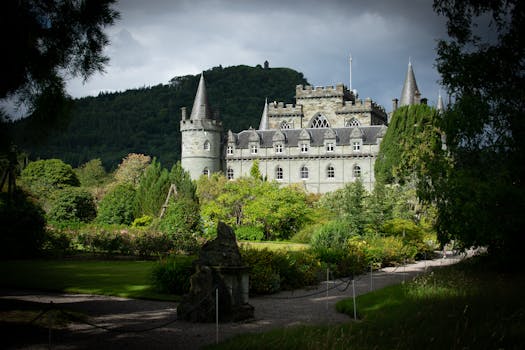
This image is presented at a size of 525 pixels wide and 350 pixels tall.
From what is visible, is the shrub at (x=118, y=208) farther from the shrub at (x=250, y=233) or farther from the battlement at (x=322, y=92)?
the battlement at (x=322, y=92)

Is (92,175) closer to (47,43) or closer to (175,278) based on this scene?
(175,278)

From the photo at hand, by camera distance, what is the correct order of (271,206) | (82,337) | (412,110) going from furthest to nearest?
(412,110), (271,206), (82,337)

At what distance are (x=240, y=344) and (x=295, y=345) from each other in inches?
30.6

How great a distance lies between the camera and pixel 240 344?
7203 millimetres

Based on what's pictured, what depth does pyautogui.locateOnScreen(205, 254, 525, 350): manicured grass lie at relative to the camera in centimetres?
700

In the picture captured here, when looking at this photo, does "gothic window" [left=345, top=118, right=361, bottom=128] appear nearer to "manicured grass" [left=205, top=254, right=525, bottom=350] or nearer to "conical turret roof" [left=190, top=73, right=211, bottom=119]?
"conical turret roof" [left=190, top=73, right=211, bottom=119]

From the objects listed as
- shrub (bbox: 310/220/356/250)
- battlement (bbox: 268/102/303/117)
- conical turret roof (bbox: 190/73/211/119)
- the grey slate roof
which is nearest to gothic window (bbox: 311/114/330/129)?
battlement (bbox: 268/102/303/117)

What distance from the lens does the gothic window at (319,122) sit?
188ft

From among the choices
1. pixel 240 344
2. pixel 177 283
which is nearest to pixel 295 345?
pixel 240 344

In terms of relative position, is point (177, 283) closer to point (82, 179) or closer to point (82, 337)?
point (82, 337)

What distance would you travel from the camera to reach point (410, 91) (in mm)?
50594

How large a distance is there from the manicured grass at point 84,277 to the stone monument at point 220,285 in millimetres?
2782

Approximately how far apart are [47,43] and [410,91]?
4512cm

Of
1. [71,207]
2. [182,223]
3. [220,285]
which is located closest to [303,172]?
[71,207]
